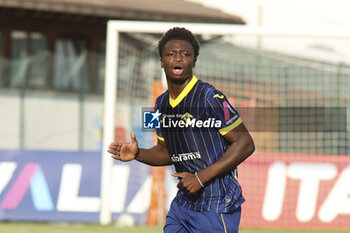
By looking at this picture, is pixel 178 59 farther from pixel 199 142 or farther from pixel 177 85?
pixel 199 142

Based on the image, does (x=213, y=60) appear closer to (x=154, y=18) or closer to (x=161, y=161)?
(x=161, y=161)

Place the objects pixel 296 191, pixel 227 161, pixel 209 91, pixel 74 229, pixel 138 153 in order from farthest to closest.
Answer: pixel 296 191, pixel 74 229, pixel 138 153, pixel 209 91, pixel 227 161

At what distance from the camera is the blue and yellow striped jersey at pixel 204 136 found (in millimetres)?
4949

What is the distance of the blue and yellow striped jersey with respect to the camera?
495cm

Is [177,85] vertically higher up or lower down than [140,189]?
higher up

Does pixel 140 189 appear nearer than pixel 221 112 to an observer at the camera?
No

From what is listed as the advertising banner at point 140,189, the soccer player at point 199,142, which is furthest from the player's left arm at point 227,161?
the advertising banner at point 140,189

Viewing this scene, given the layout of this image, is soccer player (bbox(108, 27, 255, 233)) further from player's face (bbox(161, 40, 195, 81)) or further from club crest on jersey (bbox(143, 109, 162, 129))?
club crest on jersey (bbox(143, 109, 162, 129))

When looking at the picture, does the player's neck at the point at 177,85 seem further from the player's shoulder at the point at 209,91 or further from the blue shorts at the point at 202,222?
the blue shorts at the point at 202,222

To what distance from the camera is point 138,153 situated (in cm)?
536

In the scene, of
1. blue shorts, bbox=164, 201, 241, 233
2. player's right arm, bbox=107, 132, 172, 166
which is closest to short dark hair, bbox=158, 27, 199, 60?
player's right arm, bbox=107, 132, 172, 166

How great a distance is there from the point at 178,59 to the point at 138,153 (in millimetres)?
852

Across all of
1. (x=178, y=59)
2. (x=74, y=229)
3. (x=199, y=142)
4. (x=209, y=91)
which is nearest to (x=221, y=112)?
(x=209, y=91)

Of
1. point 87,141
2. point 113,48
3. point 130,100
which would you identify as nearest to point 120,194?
point 113,48
